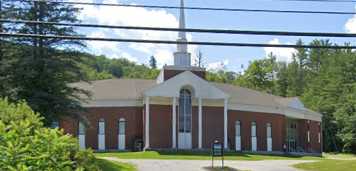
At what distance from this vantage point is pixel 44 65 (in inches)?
1231

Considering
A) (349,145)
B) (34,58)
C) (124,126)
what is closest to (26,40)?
(34,58)

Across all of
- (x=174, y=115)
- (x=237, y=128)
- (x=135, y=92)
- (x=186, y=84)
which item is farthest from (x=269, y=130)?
(x=135, y=92)

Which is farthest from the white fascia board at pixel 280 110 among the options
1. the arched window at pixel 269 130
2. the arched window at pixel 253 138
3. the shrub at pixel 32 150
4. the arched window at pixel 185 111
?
the shrub at pixel 32 150

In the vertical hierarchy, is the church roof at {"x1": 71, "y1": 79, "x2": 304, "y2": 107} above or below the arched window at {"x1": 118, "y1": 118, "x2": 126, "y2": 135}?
above

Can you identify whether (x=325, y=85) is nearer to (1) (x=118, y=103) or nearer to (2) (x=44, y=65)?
(1) (x=118, y=103)

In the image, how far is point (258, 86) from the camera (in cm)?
10156

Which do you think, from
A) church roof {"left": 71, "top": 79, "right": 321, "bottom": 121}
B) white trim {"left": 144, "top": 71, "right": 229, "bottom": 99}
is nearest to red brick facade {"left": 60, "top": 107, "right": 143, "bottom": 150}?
church roof {"left": 71, "top": 79, "right": 321, "bottom": 121}

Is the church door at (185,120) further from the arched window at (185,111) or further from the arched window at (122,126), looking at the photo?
the arched window at (122,126)

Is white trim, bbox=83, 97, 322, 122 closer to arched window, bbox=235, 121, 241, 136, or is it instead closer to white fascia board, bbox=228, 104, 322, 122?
white fascia board, bbox=228, 104, 322, 122

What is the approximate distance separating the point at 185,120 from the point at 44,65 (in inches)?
915

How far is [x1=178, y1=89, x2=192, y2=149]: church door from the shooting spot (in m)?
52.2

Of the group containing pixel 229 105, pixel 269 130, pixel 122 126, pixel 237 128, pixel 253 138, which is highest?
pixel 229 105

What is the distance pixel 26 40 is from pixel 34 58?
3.83 feet

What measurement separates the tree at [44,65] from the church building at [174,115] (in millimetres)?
17220
